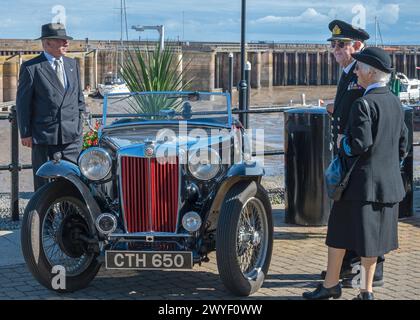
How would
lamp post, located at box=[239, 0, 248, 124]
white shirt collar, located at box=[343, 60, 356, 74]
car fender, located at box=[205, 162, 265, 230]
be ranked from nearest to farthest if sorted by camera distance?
car fender, located at box=[205, 162, 265, 230] → white shirt collar, located at box=[343, 60, 356, 74] → lamp post, located at box=[239, 0, 248, 124]

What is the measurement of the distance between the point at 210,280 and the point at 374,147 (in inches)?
71.0

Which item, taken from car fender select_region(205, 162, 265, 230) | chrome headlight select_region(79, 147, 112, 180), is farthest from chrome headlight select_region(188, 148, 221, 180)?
chrome headlight select_region(79, 147, 112, 180)

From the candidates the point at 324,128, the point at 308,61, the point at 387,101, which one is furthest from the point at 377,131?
the point at 308,61

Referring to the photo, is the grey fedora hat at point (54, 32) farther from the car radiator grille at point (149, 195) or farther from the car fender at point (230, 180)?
the car fender at point (230, 180)

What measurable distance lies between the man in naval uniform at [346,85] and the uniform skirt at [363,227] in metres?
0.62

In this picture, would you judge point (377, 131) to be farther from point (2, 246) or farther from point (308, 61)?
point (308, 61)

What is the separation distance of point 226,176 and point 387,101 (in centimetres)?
132

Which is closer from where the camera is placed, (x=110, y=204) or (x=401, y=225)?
(x=110, y=204)

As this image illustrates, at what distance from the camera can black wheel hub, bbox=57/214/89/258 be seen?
6.66m

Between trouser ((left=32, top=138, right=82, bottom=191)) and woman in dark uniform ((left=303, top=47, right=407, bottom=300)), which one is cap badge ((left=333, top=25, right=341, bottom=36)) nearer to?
woman in dark uniform ((left=303, top=47, right=407, bottom=300))

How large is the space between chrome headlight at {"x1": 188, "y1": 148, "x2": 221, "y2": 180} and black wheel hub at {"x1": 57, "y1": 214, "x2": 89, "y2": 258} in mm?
934

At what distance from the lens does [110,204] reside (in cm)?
673

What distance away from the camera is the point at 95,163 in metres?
6.64
